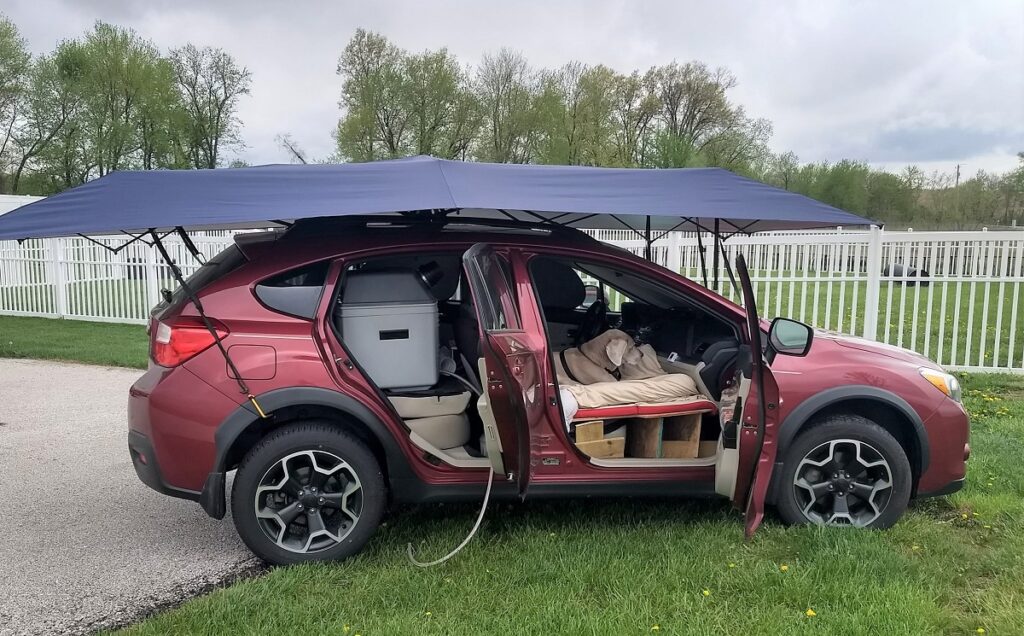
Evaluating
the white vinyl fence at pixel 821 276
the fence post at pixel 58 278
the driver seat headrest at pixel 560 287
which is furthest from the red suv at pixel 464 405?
the fence post at pixel 58 278

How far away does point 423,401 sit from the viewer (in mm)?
3795

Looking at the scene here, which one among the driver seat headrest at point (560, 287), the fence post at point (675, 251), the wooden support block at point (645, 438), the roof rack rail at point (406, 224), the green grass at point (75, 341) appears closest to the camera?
the wooden support block at point (645, 438)

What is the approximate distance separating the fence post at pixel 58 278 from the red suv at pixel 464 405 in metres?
10.7

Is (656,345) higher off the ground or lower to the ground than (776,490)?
higher

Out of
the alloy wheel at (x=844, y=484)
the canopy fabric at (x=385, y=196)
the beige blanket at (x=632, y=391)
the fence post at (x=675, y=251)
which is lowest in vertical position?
the alloy wheel at (x=844, y=484)

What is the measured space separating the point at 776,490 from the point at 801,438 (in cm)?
30

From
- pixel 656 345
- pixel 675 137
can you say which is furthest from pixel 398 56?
pixel 656 345

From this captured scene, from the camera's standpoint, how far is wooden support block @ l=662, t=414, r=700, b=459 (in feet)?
12.4

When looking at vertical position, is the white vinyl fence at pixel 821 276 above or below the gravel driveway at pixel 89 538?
above

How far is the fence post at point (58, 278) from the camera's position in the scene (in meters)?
12.5

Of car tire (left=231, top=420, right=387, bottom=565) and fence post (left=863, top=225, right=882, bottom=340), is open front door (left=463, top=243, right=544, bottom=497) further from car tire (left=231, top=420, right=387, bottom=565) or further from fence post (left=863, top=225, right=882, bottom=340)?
fence post (left=863, top=225, right=882, bottom=340)

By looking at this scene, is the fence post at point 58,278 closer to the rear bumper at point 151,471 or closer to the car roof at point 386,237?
the car roof at point 386,237

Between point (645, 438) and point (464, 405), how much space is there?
0.98 m

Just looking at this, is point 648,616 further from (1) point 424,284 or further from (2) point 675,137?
(2) point 675,137
